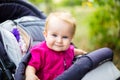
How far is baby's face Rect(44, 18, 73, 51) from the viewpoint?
3238 mm

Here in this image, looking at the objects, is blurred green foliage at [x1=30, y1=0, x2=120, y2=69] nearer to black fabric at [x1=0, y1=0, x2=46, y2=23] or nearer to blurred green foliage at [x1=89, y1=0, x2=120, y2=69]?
blurred green foliage at [x1=89, y1=0, x2=120, y2=69]

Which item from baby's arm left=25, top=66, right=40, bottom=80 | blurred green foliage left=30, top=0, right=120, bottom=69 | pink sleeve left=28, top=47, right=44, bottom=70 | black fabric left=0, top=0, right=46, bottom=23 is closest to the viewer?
baby's arm left=25, top=66, right=40, bottom=80

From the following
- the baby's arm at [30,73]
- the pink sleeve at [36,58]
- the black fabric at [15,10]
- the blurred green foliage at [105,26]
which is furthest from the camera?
the blurred green foliage at [105,26]

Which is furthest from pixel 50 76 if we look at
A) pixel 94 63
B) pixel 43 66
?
pixel 94 63

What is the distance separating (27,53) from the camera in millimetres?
3389

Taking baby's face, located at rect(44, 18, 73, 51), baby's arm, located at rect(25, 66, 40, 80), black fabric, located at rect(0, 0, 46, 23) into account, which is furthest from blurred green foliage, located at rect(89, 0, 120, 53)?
baby's arm, located at rect(25, 66, 40, 80)

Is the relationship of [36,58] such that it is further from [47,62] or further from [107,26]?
[107,26]

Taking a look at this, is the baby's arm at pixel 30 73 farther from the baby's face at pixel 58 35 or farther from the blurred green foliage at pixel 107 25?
the blurred green foliage at pixel 107 25

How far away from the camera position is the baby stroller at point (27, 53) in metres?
3.16

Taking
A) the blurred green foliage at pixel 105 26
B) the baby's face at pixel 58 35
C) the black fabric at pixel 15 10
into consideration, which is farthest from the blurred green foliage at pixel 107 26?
the baby's face at pixel 58 35

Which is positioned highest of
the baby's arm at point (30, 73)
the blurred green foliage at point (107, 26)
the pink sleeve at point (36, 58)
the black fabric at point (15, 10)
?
the black fabric at point (15, 10)

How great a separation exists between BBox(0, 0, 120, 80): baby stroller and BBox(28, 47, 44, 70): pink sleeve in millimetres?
47

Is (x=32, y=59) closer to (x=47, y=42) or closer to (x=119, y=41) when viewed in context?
(x=47, y=42)

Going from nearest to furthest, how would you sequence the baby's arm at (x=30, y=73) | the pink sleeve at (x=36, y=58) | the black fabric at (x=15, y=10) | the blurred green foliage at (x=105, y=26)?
1. the baby's arm at (x=30, y=73)
2. the pink sleeve at (x=36, y=58)
3. the black fabric at (x=15, y=10)
4. the blurred green foliage at (x=105, y=26)
